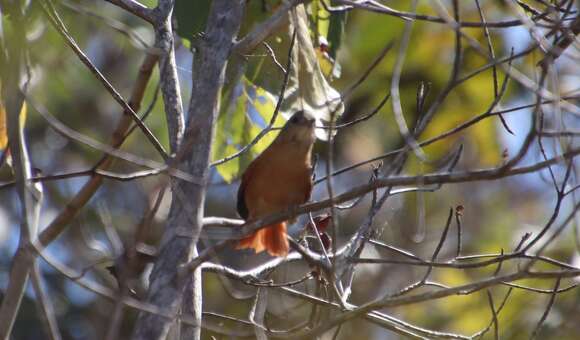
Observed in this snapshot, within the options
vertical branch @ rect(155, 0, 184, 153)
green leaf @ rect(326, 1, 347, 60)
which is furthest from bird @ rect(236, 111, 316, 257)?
vertical branch @ rect(155, 0, 184, 153)

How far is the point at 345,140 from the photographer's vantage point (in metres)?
8.90

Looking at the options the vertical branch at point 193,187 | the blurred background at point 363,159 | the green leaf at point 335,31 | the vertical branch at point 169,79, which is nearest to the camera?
the vertical branch at point 193,187

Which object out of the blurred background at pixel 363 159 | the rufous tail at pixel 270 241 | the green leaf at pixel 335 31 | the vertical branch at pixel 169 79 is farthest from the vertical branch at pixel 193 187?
the blurred background at pixel 363 159

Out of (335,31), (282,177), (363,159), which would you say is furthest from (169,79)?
(363,159)

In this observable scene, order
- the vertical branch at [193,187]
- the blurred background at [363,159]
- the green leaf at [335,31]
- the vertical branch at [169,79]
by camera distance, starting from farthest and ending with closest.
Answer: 1. the blurred background at [363,159]
2. the green leaf at [335,31]
3. the vertical branch at [169,79]
4. the vertical branch at [193,187]

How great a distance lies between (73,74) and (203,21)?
439cm

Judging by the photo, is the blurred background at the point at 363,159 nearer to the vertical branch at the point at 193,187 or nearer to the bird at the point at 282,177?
the bird at the point at 282,177

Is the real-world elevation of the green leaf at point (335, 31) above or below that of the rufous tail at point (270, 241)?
above

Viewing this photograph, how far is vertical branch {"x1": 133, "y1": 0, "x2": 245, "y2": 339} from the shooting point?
3.16m

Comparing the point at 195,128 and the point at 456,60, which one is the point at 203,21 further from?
the point at 456,60

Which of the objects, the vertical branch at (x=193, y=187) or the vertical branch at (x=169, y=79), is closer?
the vertical branch at (x=193, y=187)

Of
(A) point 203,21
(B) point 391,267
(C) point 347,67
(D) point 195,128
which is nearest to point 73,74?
(C) point 347,67

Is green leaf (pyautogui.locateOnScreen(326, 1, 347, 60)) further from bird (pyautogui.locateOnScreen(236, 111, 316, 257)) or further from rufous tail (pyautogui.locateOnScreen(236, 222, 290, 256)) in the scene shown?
rufous tail (pyautogui.locateOnScreen(236, 222, 290, 256))

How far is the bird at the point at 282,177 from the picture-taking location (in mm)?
4719
